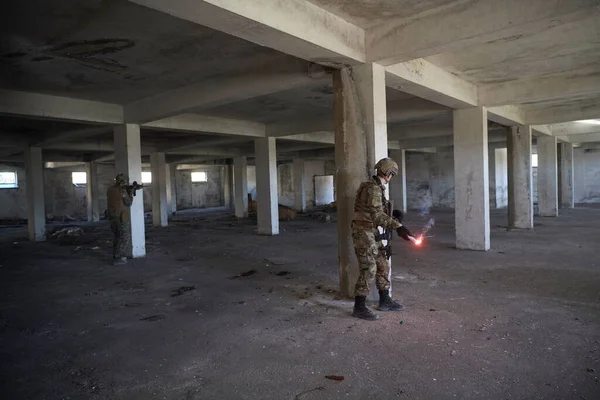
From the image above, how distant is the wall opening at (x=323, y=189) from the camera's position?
24484 mm

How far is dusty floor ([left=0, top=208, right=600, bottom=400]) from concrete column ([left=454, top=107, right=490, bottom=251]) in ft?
2.22

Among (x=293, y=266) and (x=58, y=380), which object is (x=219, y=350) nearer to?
(x=58, y=380)

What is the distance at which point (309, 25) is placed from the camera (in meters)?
4.04

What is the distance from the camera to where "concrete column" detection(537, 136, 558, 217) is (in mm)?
14617

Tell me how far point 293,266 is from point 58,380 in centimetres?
453

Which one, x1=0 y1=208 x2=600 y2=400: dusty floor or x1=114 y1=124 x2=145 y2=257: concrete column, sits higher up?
x1=114 y1=124 x2=145 y2=257: concrete column

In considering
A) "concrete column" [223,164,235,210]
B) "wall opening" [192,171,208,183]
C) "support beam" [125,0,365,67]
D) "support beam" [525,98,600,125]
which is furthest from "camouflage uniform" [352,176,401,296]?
"wall opening" [192,171,208,183]

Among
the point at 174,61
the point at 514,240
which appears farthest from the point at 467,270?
the point at 174,61

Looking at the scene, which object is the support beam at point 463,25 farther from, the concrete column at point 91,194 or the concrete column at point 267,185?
the concrete column at point 91,194

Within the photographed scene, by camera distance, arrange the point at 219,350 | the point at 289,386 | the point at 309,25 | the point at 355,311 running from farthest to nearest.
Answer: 1. the point at 355,311
2. the point at 309,25
3. the point at 219,350
4. the point at 289,386

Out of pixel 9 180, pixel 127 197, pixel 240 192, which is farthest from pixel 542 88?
pixel 9 180

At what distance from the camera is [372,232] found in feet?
14.6

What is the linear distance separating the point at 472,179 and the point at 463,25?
15.8ft

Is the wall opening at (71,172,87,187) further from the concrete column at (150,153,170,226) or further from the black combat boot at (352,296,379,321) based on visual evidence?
the black combat boot at (352,296,379,321)
